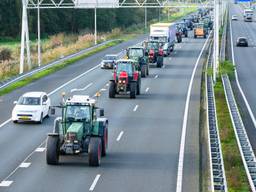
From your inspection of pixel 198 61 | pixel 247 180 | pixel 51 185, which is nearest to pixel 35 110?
pixel 51 185

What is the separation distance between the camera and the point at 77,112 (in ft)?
88.9

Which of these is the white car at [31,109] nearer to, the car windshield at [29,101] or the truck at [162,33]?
the car windshield at [29,101]

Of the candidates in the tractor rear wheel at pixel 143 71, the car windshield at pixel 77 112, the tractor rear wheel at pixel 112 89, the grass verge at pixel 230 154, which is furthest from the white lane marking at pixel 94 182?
the tractor rear wheel at pixel 143 71

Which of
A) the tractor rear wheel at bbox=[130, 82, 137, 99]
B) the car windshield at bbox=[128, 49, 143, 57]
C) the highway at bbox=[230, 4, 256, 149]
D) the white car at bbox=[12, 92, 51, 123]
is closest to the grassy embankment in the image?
the highway at bbox=[230, 4, 256, 149]

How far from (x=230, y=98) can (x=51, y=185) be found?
68.8 ft

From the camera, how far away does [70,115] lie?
27.0 metres

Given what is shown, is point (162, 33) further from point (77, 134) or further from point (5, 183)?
point (5, 183)

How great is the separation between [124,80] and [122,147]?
14.9 metres

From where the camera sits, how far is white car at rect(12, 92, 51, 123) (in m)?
35.7

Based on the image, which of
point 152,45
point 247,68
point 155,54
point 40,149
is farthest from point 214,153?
point 152,45

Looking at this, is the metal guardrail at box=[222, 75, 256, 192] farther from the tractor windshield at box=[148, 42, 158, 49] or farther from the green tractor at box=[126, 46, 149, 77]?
the tractor windshield at box=[148, 42, 158, 49]

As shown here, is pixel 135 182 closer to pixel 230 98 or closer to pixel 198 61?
pixel 230 98

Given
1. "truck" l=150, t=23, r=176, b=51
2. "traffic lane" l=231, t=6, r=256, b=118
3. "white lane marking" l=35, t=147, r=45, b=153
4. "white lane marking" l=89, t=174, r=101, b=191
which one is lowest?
"traffic lane" l=231, t=6, r=256, b=118

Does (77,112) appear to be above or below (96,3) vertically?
below
